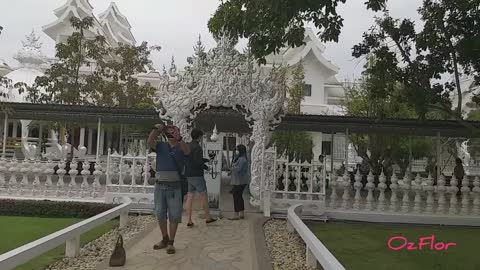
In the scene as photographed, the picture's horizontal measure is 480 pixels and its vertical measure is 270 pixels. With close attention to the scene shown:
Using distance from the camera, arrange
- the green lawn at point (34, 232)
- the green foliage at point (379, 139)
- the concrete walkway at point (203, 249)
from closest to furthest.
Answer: the concrete walkway at point (203, 249) → the green lawn at point (34, 232) → the green foliage at point (379, 139)

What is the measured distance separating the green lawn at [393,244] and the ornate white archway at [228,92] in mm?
2518

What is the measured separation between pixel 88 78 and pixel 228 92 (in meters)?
11.7

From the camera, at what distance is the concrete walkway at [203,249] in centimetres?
670

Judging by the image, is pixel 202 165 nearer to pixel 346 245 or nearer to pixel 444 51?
pixel 346 245

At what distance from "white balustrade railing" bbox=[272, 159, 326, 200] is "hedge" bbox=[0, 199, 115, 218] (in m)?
4.10

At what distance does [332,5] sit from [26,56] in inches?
1242

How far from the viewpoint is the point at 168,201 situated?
→ 6992 millimetres

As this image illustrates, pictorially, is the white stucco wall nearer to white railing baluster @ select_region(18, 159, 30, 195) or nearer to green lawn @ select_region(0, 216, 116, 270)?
white railing baluster @ select_region(18, 159, 30, 195)

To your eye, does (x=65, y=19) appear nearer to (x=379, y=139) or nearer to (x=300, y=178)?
(x=379, y=139)

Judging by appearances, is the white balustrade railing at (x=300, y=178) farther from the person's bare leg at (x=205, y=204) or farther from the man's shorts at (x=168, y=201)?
the man's shorts at (x=168, y=201)

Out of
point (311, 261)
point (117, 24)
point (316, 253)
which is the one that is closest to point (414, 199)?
point (311, 261)

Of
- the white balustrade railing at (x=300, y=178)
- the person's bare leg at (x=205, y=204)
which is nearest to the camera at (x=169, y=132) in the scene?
the person's bare leg at (x=205, y=204)

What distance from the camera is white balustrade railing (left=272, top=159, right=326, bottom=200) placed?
38.4 ft

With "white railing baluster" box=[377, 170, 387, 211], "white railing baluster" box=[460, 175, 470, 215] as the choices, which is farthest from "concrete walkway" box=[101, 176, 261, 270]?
"white railing baluster" box=[460, 175, 470, 215]
